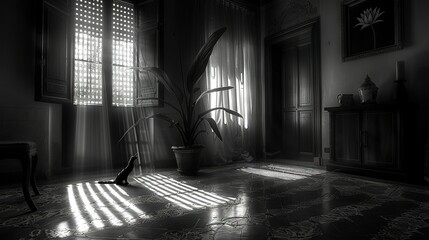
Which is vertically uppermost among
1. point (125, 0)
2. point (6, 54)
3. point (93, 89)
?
point (125, 0)

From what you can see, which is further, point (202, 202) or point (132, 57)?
point (132, 57)

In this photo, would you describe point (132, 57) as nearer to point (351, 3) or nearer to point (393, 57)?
point (351, 3)

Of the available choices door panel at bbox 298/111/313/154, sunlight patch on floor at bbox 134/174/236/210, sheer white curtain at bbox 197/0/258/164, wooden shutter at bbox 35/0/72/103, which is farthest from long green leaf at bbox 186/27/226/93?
door panel at bbox 298/111/313/154

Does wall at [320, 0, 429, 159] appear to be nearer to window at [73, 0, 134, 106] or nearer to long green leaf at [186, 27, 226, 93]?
long green leaf at [186, 27, 226, 93]

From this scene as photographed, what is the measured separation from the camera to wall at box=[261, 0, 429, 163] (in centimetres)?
298

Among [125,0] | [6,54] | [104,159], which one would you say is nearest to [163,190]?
[104,159]

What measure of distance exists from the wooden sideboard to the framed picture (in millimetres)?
834

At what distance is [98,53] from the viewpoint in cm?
356

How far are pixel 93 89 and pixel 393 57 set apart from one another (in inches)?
149

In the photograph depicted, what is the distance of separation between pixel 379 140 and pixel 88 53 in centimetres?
370

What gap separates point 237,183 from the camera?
9.36ft

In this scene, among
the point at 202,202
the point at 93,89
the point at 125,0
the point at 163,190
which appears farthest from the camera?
the point at 125,0

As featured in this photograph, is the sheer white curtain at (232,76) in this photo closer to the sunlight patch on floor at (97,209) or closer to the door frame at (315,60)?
the door frame at (315,60)

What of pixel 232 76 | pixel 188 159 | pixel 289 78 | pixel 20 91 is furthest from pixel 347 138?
pixel 20 91
